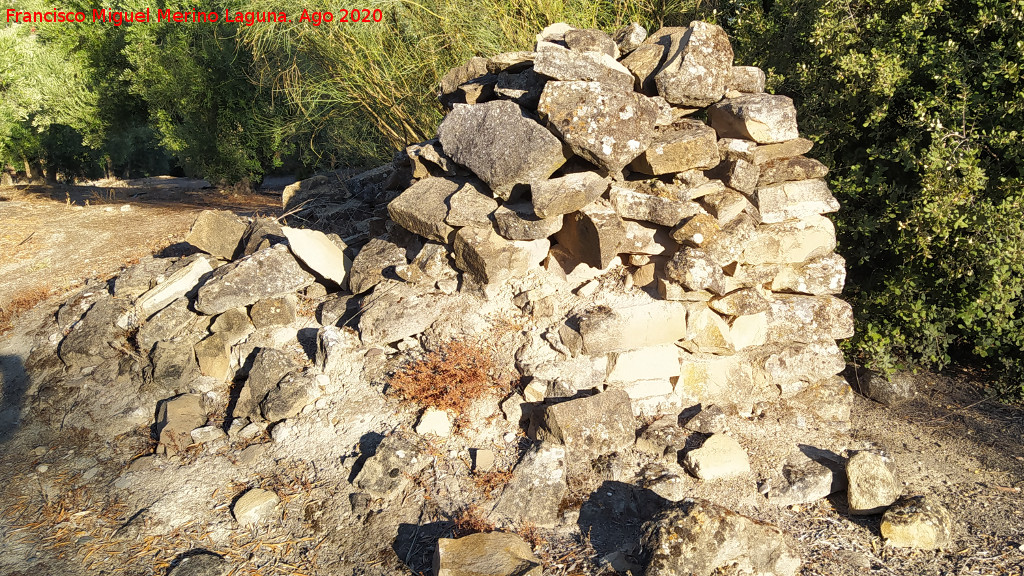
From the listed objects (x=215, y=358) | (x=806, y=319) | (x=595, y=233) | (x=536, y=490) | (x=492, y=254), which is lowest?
(x=215, y=358)


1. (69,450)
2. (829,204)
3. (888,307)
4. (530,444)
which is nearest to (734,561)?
(530,444)

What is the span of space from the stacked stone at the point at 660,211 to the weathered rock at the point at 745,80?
0.04ft

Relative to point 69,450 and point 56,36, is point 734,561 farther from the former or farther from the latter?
point 56,36

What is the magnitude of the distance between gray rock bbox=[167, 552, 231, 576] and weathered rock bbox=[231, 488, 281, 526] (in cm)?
28

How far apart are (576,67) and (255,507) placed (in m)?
3.29

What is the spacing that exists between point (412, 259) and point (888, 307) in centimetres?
374

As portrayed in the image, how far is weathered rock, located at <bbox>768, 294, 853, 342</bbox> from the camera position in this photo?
14.1ft

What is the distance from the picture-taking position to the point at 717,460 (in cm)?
358

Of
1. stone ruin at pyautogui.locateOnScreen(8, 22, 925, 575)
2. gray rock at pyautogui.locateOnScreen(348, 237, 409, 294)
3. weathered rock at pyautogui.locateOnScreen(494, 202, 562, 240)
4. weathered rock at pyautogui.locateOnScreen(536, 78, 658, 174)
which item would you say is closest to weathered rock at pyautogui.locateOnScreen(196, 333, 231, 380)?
stone ruin at pyautogui.locateOnScreen(8, 22, 925, 575)

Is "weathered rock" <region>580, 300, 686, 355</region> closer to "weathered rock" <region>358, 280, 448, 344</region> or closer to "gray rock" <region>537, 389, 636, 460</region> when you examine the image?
"gray rock" <region>537, 389, 636, 460</region>

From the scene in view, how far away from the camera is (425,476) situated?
11.4 ft

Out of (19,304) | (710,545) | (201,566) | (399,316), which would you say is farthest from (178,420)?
(710,545)

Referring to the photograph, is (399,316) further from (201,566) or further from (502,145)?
(201,566)

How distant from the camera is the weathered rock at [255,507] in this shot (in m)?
3.34
